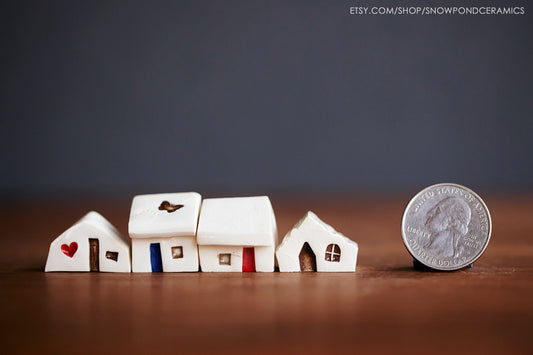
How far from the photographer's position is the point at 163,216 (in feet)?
8.84

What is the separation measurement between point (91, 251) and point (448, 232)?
1.41 m

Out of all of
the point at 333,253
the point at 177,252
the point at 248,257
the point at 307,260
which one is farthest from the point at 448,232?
the point at 177,252

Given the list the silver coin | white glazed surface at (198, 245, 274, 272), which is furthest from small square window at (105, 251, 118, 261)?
the silver coin

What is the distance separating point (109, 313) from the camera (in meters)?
2.03

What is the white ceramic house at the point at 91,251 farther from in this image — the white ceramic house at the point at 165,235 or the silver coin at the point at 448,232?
the silver coin at the point at 448,232

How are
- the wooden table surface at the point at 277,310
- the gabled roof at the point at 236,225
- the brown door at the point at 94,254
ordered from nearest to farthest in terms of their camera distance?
the wooden table surface at the point at 277,310 → the gabled roof at the point at 236,225 → the brown door at the point at 94,254

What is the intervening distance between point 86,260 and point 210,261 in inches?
19.7

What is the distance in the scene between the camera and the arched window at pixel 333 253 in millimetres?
2682

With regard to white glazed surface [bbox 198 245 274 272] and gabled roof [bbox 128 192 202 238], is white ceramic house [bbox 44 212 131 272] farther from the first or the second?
white glazed surface [bbox 198 245 274 272]

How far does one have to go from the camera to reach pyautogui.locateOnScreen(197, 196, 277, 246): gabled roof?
2.60 metres

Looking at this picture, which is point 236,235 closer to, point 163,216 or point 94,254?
point 163,216

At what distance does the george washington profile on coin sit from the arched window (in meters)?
0.34

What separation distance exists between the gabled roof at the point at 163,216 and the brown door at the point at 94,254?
0.54 feet

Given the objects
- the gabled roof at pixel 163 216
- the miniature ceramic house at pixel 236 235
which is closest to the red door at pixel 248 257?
the miniature ceramic house at pixel 236 235
